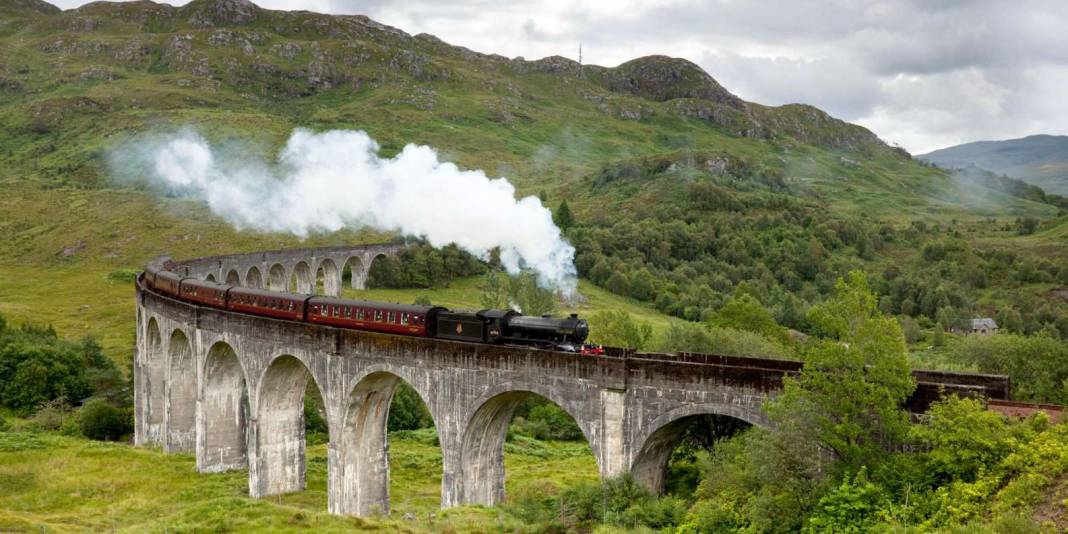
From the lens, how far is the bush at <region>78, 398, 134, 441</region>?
58188mm

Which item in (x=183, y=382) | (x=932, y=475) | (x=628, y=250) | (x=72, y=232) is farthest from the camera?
(x=72, y=232)

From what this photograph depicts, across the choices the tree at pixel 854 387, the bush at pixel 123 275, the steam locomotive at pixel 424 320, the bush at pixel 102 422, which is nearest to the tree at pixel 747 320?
the steam locomotive at pixel 424 320

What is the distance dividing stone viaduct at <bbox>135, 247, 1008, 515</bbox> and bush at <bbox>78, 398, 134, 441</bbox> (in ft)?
11.6

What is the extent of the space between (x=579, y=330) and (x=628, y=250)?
83270 millimetres

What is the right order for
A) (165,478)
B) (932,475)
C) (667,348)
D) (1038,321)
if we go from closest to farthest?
1. (932,475)
2. (165,478)
3. (667,348)
4. (1038,321)

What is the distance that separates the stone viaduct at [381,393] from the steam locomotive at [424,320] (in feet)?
3.65

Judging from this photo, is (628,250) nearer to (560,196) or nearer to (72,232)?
(560,196)

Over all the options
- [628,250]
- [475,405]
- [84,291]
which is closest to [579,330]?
[475,405]

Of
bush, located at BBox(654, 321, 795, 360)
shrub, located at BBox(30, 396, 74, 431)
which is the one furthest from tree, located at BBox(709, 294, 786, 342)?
shrub, located at BBox(30, 396, 74, 431)

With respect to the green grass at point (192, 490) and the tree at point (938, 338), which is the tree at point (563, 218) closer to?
the tree at point (938, 338)

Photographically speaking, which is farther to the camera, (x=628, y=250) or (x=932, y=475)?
(x=628, y=250)

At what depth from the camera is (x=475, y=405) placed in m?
34.5

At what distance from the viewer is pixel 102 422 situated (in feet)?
191

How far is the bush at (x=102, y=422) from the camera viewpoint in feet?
191
